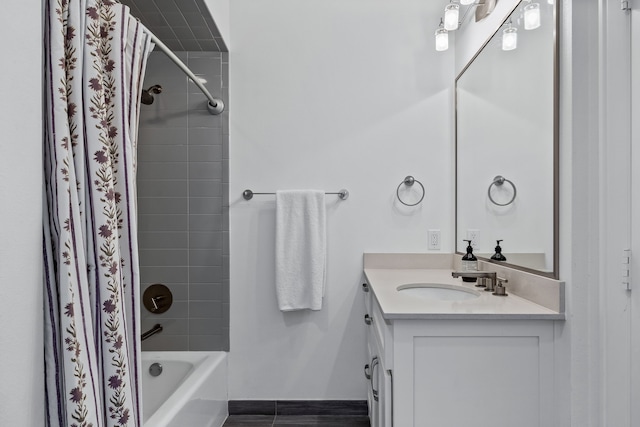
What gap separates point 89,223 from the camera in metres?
0.80

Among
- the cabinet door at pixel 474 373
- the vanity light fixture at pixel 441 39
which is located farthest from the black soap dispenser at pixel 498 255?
the vanity light fixture at pixel 441 39

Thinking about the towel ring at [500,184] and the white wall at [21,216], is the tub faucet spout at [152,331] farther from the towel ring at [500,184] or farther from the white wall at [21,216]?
the towel ring at [500,184]

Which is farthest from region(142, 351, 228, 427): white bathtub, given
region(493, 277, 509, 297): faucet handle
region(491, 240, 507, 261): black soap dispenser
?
region(491, 240, 507, 261): black soap dispenser

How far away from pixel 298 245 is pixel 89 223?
1.38 meters

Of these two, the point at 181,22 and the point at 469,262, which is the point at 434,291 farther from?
the point at 181,22

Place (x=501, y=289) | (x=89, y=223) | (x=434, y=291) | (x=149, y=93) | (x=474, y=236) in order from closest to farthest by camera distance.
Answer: (x=89, y=223) → (x=501, y=289) → (x=434, y=291) → (x=474, y=236) → (x=149, y=93)

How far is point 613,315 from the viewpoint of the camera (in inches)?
44.5

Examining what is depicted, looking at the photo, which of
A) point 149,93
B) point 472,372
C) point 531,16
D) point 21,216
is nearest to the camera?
point 21,216

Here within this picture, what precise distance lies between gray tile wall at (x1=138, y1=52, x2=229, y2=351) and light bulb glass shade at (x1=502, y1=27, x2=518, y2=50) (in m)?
1.45

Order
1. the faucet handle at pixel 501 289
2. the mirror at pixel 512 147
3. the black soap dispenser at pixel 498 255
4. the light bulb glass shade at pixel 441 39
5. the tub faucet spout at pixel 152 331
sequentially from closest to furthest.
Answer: the mirror at pixel 512 147 → the faucet handle at pixel 501 289 → the black soap dispenser at pixel 498 255 → the light bulb glass shade at pixel 441 39 → the tub faucet spout at pixel 152 331

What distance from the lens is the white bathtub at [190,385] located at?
170cm

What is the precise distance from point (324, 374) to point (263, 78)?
5.77ft

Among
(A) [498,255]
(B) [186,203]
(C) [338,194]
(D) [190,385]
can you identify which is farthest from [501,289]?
(B) [186,203]

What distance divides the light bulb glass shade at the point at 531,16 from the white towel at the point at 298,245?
1.20m
